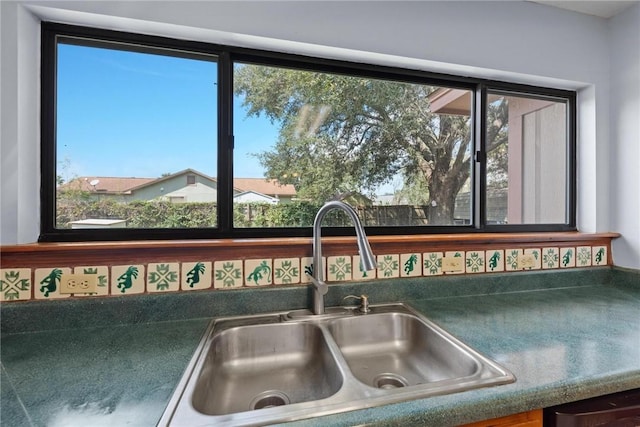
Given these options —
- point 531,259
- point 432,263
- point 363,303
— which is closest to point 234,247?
point 363,303

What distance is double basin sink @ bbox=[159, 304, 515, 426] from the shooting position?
0.67 m

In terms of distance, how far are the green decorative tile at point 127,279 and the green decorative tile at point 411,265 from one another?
1.01m

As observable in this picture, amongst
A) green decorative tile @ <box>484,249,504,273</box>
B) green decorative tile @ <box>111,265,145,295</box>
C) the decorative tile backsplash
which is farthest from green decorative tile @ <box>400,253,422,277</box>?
green decorative tile @ <box>111,265,145,295</box>

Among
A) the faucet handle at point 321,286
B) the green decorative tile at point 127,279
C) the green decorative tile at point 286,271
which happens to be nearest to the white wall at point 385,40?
the green decorative tile at point 127,279

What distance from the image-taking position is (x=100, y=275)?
0.96 meters

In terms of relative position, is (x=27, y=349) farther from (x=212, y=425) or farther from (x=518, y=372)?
(x=518, y=372)

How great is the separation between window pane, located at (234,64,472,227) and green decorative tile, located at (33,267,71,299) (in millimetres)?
598

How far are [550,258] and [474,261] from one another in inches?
17.8

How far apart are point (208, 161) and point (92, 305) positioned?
64 cm

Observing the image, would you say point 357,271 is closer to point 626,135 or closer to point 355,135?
point 355,135

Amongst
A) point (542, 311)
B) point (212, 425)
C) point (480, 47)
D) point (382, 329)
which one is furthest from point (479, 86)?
point (212, 425)

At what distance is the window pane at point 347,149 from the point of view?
4.07 feet

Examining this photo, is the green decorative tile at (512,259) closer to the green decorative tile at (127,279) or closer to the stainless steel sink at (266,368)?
the stainless steel sink at (266,368)

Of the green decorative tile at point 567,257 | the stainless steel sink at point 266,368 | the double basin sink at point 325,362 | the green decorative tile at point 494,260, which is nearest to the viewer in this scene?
the double basin sink at point 325,362
